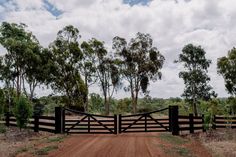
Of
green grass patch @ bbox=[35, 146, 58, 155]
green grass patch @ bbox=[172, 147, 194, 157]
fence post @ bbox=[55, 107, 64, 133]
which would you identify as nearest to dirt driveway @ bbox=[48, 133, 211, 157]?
green grass patch @ bbox=[172, 147, 194, 157]

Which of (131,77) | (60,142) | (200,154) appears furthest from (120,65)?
(200,154)

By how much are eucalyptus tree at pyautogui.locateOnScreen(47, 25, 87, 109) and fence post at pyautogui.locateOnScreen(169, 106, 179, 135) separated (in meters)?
33.2

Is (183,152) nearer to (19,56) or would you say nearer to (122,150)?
(122,150)

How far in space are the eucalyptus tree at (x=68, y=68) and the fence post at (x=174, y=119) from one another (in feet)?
109

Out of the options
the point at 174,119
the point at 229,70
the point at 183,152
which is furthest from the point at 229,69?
the point at 183,152

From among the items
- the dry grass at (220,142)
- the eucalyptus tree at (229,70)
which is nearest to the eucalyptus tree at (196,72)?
the eucalyptus tree at (229,70)

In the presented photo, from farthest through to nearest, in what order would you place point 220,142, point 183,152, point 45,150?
1. point 220,142
2. point 45,150
3. point 183,152

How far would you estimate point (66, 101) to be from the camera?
57.4m

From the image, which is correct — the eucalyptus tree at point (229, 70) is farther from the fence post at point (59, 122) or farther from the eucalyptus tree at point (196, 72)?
the fence post at point (59, 122)

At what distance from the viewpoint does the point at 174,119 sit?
942 inches

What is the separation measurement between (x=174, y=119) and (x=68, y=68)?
112 feet

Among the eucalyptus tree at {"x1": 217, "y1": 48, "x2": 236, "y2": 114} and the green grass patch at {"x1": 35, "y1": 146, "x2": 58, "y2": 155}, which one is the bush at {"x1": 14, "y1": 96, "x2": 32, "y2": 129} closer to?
the green grass patch at {"x1": 35, "y1": 146, "x2": 58, "y2": 155}

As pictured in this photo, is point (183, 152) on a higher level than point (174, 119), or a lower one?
lower

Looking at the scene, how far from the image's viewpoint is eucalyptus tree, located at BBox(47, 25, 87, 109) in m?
55.4
